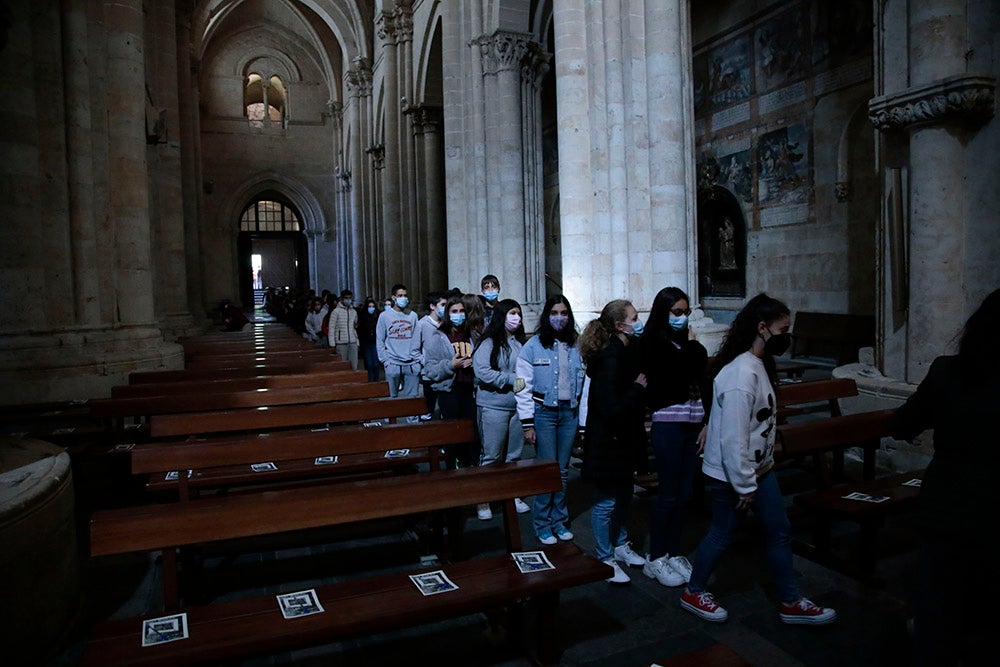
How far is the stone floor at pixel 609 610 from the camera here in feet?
11.2

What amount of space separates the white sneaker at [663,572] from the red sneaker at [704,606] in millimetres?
295

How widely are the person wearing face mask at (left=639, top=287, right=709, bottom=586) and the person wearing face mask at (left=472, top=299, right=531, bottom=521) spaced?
1.32 metres

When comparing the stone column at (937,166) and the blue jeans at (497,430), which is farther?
the stone column at (937,166)

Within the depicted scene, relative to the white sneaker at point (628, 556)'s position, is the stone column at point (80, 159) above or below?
above

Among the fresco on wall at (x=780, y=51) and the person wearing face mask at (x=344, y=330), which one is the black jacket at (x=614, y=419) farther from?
the fresco on wall at (x=780, y=51)

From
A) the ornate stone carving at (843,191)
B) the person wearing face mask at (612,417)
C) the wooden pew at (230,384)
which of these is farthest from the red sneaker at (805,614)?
the ornate stone carving at (843,191)

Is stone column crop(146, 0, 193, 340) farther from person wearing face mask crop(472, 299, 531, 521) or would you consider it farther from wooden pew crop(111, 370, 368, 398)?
person wearing face mask crop(472, 299, 531, 521)

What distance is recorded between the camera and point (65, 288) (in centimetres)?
700

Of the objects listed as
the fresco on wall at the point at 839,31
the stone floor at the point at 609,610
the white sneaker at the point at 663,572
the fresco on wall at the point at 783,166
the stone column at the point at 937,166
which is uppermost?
the fresco on wall at the point at 839,31

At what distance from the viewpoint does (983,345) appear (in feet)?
8.06

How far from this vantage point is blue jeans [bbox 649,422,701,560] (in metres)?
4.20

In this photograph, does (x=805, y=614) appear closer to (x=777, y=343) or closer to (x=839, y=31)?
(x=777, y=343)

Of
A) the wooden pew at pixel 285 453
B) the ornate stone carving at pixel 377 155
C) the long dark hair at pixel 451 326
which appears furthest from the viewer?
the ornate stone carving at pixel 377 155

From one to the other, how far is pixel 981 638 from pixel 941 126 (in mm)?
4334
